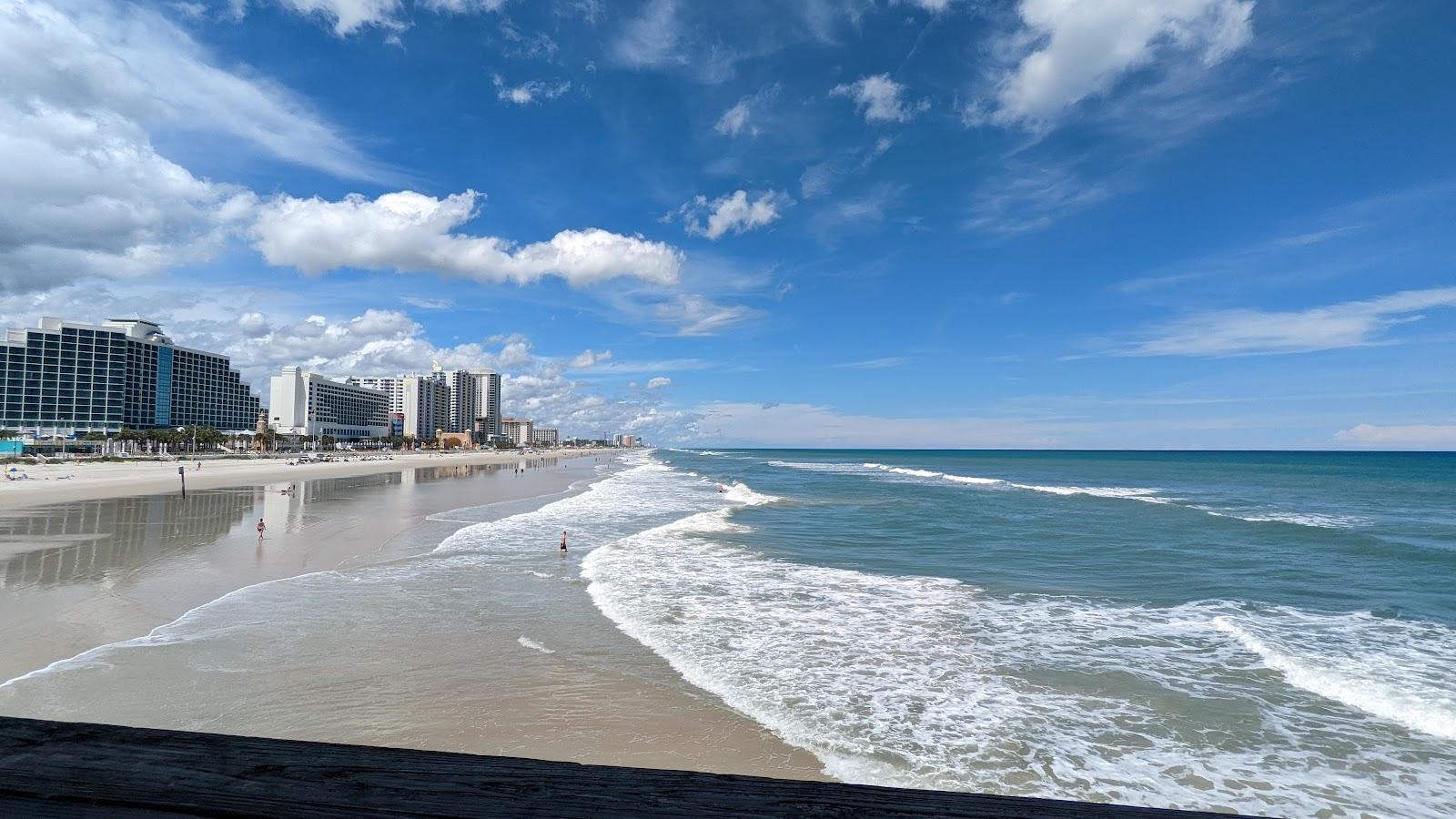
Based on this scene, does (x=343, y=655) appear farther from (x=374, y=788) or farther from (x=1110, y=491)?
(x=1110, y=491)

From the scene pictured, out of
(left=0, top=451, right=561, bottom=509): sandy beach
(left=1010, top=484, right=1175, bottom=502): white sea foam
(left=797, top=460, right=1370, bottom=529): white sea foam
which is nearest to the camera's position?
(left=797, top=460, right=1370, bottom=529): white sea foam

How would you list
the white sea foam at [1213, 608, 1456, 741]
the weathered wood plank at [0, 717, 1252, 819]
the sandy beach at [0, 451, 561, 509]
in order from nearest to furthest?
1. the weathered wood plank at [0, 717, 1252, 819]
2. the white sea foam at [1213, 608, 1456, 741]
3. the sandy beach at [0, 451, 561, 509]

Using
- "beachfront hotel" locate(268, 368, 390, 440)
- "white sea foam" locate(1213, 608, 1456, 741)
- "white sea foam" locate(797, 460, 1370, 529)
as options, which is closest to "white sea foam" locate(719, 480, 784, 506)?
"white sea foam" locate(797, 460, 1370, 529)

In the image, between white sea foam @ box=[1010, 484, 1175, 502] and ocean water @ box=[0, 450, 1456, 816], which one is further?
white sea foam @ box=[1010, 484, 1175, 502]

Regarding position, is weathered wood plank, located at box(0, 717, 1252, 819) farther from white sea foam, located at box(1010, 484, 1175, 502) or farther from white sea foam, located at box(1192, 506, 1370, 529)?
white sea foam, located at box(1010, 484, 1175, 502)

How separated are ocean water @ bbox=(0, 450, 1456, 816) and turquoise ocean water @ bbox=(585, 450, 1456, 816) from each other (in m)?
0.05

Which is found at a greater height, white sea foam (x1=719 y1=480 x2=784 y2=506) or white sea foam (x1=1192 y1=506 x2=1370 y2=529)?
white sea foam (x1=1192 y1=506 x2=1370 y2=529)

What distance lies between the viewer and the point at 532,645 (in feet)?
37.1

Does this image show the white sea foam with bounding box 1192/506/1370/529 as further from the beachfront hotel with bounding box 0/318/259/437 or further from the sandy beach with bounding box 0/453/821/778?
the beachfront hotel with bounding box 0/318/259/437

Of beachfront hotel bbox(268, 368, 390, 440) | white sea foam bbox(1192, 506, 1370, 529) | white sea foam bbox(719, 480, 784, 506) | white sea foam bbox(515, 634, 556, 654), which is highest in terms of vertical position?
beachfront hotel bbox(268, 368, 390, 440)

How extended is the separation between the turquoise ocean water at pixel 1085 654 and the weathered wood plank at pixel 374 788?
6.37 metres

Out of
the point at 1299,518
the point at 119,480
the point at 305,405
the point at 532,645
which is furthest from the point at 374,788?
the point at 305,405

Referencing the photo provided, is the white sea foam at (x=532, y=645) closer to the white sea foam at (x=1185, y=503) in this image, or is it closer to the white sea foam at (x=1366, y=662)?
the white sea foam at (x=1366, y=662)

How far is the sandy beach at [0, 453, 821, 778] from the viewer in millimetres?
7926
